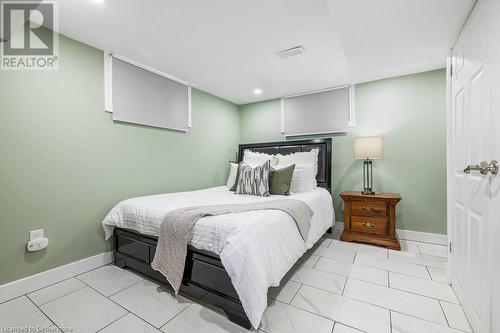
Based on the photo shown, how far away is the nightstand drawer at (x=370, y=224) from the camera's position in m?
2.72

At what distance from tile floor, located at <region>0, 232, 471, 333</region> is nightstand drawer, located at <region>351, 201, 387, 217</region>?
2.14 ft

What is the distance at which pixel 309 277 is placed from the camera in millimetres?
2002

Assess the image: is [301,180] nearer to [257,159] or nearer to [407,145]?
[257,159]

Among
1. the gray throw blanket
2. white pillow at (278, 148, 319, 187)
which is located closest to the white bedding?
the gray throw blanket

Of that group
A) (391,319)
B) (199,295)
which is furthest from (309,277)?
(199,295)

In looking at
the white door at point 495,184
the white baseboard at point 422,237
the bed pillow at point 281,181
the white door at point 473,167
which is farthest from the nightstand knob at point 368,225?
the white door at point 495,184

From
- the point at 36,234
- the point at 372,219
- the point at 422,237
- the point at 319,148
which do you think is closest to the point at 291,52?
the point at 319,148

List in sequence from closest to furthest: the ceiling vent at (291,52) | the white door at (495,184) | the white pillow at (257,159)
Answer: the white door at (495,184)
the ceiling vent at (291,52)
the white pillow at (257,159)

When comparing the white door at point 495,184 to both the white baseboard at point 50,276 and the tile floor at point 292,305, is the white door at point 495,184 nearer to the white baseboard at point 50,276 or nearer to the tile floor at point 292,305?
the tile floor at point 292,305

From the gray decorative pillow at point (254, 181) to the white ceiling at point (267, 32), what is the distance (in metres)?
1.31

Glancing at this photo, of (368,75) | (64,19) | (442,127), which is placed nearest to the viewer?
(64,19)


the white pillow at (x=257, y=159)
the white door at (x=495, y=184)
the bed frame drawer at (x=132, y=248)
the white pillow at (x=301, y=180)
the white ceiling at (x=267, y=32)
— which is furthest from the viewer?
the white pillow at (x=257, y=159)

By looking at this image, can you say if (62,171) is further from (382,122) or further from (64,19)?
(382,122)

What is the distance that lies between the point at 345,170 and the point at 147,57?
309 cm
